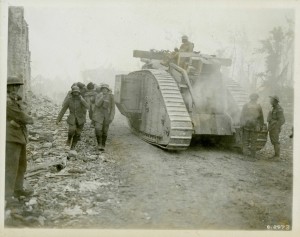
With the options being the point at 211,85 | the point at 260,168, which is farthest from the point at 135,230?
the point at 211,85

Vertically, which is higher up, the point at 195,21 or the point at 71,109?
the point at 195,21

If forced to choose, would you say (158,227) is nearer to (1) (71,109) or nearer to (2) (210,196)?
(2) (210,196)

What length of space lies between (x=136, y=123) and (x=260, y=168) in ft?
12.2

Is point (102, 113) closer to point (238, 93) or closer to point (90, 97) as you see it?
point (90, 97)

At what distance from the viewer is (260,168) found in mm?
6766

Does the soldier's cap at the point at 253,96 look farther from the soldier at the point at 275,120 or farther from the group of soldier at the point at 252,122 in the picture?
the soldier at the point at 275,120

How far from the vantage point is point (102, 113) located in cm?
783

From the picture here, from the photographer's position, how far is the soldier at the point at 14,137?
5.01 m

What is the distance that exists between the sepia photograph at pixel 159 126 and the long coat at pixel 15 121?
0.02 m

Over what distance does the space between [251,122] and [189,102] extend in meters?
1.28

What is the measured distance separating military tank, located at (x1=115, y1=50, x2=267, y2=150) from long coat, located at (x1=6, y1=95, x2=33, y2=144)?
2649mm

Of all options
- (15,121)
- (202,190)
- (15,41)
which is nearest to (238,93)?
(202,190)

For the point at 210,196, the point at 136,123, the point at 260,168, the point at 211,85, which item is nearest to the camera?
the point at 210,196

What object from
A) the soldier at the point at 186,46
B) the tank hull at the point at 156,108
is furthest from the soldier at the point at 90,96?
the soldier at the point at 186,46
